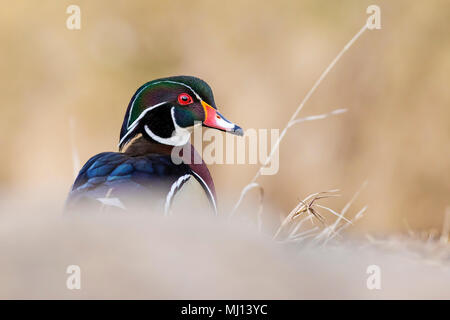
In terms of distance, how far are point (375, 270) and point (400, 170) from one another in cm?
392

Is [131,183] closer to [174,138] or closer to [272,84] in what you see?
[174,138]

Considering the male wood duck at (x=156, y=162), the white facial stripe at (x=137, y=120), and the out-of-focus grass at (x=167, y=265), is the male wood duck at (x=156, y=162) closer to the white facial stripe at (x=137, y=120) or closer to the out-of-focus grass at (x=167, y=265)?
the white facial stripe at (x=137, y=120)

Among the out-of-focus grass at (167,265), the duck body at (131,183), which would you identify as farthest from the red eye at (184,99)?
the out-of-focus grass at (167,265)

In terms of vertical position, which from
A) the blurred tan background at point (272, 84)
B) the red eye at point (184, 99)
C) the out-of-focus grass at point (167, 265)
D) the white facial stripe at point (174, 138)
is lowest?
the out-of-focus grass at point (167, 265)

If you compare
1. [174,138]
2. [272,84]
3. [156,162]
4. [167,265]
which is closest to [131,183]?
[156,162]

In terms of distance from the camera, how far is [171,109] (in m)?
2.56

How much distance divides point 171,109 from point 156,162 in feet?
1.21

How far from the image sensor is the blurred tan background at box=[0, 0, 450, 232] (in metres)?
5.50

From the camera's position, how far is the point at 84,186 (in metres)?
2.16

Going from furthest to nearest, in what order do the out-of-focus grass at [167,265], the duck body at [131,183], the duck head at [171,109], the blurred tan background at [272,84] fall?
the blurred tan background at [272,84] < the duck head at [171,109] < the duck body at [131,183] < the out-of-focus grass at [167,265]

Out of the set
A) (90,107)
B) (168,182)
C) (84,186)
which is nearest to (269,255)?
(168,182)

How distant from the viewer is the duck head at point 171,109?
254cm

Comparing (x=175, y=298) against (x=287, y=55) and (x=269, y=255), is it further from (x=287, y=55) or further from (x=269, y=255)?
(x=287, y=55)

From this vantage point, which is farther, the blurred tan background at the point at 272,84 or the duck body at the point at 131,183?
the blurred tan background at the point at 272,84
